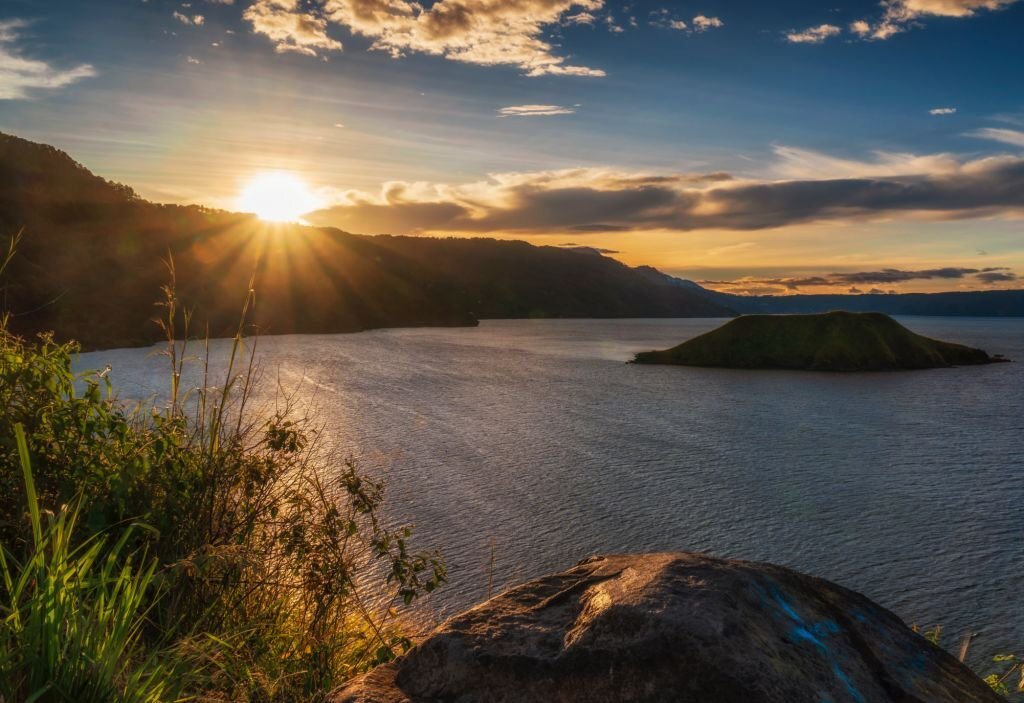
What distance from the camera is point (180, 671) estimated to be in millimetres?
4664

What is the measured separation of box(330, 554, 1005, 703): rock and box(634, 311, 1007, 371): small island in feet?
251

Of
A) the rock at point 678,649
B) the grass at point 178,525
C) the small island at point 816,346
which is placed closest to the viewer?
the rock at point 678,649

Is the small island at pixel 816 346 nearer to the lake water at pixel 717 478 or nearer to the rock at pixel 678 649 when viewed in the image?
the lake water at pixel 717 478

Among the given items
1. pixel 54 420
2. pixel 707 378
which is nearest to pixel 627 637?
pixel 54 420

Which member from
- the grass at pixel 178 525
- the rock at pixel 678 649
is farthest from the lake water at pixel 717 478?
the rock at pixel 678 649

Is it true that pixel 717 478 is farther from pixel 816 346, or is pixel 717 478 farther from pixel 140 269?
pixel 140 269

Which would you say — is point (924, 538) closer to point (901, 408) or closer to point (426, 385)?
point (901, 408)

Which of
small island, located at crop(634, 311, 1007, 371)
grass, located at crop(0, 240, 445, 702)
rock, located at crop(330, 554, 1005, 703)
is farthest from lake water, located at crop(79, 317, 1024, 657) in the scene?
small island, located at crop(634, 311, 1007, 371)

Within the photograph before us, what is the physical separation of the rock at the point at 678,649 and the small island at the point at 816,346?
76543mm

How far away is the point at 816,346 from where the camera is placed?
7675cm

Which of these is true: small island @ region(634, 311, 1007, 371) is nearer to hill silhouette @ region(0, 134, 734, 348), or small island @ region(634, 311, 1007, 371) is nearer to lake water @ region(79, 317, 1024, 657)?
lake water @ region(79, 317, 1024, 657)

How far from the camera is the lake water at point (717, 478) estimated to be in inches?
631

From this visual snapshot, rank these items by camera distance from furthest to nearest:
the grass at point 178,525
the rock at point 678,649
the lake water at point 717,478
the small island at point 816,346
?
the small island at point 816,346 → the lake water at point 717,478 → the grass at point 178,525 → the rock at point 678,649

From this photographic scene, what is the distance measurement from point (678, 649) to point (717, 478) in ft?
74.3
